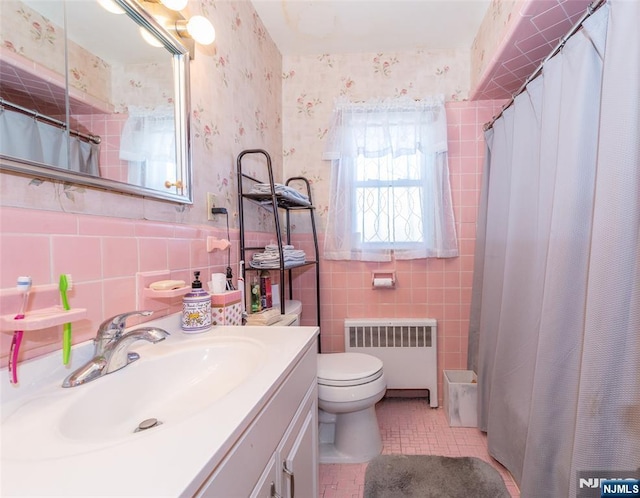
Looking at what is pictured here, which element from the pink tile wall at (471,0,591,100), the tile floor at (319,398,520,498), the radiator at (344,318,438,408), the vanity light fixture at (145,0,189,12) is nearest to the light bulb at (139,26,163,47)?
the vanity light fixture at (145,0,189,12)

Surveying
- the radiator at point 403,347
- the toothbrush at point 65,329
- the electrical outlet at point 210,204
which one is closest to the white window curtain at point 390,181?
the radiator at point 403,347

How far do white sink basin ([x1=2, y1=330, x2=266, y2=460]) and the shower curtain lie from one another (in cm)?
91

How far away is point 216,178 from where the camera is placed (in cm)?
136

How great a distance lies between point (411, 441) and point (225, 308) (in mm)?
1329

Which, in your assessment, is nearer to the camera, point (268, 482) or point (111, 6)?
point (268, 482)

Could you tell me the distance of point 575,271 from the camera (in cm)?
98

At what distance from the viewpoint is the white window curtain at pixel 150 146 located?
2.93ft

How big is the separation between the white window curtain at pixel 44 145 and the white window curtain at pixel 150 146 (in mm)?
113

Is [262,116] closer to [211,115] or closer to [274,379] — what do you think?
[211,115]

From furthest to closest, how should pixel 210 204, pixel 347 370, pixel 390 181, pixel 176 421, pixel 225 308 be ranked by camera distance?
pixel 390 181
pixel 347 370
pixel 210 204
pixel 225 308
pixel 176 421

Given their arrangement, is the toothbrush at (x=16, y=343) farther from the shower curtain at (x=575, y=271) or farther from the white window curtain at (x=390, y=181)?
the white window curtain at (x=390, y=181)

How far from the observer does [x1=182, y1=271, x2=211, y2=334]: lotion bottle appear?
1010mm

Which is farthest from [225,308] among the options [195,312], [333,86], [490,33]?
[490,33]

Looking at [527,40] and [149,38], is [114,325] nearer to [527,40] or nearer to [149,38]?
[149,38]
